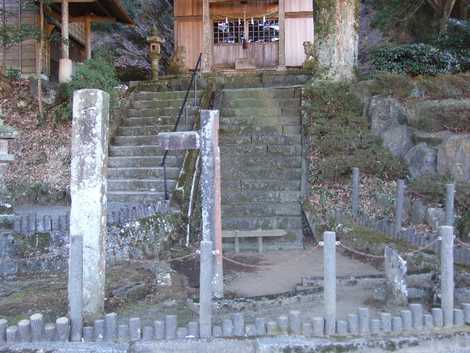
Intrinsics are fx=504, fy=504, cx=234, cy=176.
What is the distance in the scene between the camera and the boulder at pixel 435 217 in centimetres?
797

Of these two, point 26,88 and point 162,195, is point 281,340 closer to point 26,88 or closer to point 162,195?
point 162,195

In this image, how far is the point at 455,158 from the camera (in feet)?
29.3

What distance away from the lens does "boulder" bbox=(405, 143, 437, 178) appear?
364 inches

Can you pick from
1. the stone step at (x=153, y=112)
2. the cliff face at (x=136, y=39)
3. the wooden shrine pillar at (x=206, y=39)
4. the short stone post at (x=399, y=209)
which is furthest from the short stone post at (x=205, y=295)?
the cliff face at (x=136, y=39)

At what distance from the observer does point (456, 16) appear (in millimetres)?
20688

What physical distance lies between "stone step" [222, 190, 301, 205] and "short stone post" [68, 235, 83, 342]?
16.8 feet

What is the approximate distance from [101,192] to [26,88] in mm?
9462

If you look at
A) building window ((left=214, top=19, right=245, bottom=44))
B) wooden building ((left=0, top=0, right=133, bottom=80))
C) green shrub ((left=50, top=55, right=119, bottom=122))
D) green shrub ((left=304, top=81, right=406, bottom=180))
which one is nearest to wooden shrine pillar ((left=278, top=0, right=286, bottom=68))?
building window ((left=214, top=19, right=245, bottom=44))

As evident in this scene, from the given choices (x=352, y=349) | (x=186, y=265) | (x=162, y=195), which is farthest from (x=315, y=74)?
(x=352, y=349)

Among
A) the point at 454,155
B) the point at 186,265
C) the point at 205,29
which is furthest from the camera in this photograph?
the point at 205,29

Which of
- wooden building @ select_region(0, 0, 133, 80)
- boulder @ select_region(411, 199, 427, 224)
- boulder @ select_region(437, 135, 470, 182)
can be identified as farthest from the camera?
wooden building @ select_region(0, 0, 133, 80)

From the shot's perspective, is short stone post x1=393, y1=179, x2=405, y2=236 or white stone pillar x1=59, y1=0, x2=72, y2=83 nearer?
short stone post x1=393, y1=179, x2=405, y2=236

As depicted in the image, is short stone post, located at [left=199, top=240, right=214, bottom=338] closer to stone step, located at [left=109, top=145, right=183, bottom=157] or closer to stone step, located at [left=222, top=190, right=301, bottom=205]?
stone step, located at [left=222, top=190, right=301, bottom=205]

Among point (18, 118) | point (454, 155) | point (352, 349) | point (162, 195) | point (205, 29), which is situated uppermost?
point (205, 29)
